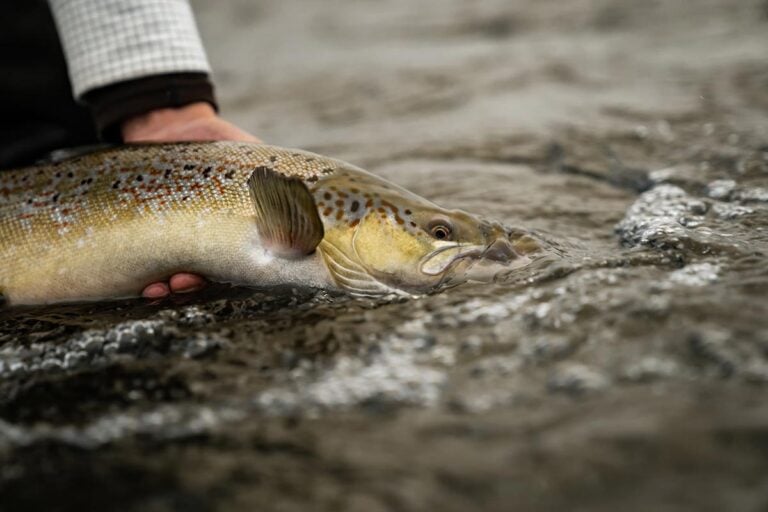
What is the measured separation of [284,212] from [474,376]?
976 mm

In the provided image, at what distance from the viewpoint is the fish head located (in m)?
2.50

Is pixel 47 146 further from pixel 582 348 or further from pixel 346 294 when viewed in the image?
pixel 582 348

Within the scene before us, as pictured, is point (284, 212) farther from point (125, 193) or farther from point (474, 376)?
point (474, 376)

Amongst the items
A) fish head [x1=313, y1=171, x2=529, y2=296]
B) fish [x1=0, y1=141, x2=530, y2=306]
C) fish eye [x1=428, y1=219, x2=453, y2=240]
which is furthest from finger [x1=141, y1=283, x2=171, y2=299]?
fish eye [x1=428, y1=219, x2=453, y2=240]

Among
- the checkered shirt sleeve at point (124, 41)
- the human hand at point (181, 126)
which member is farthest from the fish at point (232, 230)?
the checkered shirt sleeve at point (124, 41)

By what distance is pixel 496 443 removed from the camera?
155 centimetres

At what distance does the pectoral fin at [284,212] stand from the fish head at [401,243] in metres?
0.09

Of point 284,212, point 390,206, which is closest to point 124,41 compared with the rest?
point 284,212

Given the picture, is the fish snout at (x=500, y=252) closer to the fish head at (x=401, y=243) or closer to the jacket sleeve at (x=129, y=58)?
the fish head at (x=401, y=243)

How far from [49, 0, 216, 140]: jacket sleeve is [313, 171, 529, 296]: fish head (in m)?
1.26

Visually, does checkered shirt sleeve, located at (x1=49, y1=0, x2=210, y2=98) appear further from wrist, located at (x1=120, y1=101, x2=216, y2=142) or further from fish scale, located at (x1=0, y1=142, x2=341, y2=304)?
fish scale, located at (x1=0, y1=142, x2=341, y2=304)

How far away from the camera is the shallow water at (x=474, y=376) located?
1.46 m

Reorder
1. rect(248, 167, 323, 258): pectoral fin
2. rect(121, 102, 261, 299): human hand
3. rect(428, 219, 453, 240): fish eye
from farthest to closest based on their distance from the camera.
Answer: rect(121, 102, 261, 299): human hand → rect(428, 219, 453, 240): fish eye → rect(248, 167, 323, 258): pectoral fin

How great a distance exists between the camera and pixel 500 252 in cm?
254
